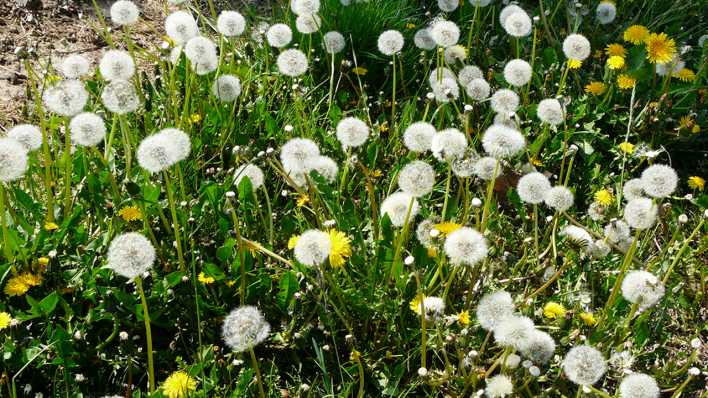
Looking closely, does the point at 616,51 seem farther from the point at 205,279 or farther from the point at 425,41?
the point at 205,279

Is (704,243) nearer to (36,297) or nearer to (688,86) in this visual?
(688,86)

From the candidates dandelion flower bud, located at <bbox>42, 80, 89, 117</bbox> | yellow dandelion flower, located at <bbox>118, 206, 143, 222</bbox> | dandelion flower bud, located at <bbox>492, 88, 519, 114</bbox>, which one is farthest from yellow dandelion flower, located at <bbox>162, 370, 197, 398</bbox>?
dandelion flower bud, located at <bbox>492, 88, 519, 114</bbox>

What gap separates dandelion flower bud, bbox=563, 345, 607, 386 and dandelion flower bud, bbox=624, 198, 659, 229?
45 centimetres

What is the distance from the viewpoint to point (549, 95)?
3117 millimetres

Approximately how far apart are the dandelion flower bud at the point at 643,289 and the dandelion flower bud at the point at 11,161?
1588 millimetres

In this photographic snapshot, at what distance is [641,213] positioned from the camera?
1999 millimetres

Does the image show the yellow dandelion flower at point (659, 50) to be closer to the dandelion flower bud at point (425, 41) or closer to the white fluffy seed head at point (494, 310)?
the dandelion flower bud at point (425, 41)

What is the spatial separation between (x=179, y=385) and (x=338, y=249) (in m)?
0.54

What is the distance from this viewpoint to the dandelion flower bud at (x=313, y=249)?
5.99ft

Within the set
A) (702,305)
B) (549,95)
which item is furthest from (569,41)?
(702,305)

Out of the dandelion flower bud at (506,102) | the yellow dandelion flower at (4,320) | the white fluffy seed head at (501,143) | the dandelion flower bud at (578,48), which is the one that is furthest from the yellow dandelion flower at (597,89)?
the yellow dandelion flower at (4,320)

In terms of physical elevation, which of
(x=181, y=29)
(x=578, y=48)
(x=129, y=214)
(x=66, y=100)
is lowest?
(x=129, y=214)

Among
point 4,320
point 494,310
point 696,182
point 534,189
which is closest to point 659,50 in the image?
point 696,182

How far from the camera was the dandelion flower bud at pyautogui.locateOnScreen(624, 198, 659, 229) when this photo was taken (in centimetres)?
197
